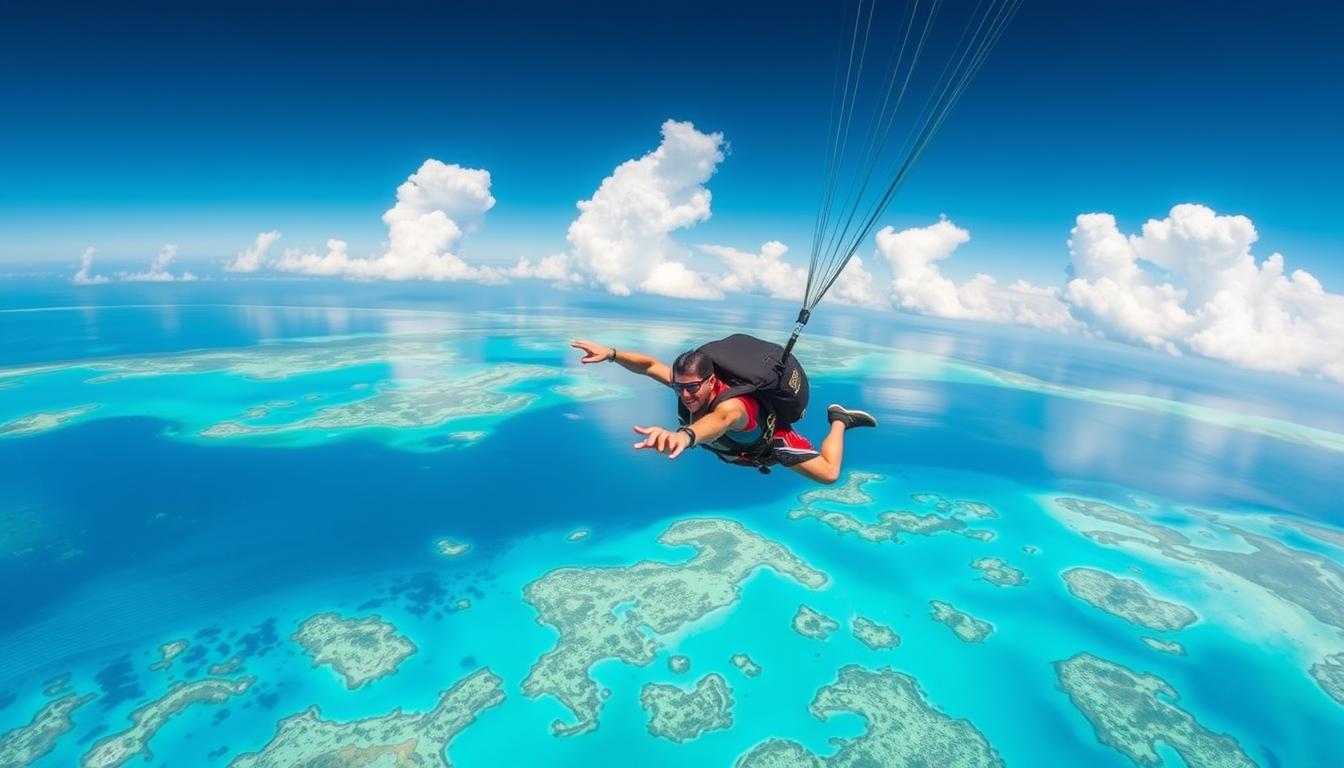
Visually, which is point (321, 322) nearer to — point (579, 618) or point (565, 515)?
point (565, 515)

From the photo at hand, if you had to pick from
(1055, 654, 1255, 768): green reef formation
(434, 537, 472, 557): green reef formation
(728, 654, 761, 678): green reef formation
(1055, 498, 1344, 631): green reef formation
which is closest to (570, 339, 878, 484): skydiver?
(728, 654, 761, 678): green reef formation

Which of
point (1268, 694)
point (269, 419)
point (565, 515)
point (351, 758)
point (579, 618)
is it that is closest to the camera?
point (351, 758)

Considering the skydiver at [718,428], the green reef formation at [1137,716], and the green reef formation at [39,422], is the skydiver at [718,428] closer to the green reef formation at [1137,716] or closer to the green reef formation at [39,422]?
the green reef formation at [1137,716]

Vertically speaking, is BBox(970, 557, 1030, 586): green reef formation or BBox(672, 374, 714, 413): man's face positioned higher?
BBox(672, 374, 714, 413): man's face

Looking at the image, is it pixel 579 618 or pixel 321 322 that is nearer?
pixel 579 618

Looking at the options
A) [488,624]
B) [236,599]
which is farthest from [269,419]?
[488,624]

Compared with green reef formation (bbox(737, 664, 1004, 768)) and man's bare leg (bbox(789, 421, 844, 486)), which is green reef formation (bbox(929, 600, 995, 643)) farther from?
man's bare leg (bbox(789, 421, 844, 486))

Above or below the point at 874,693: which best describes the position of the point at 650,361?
above
